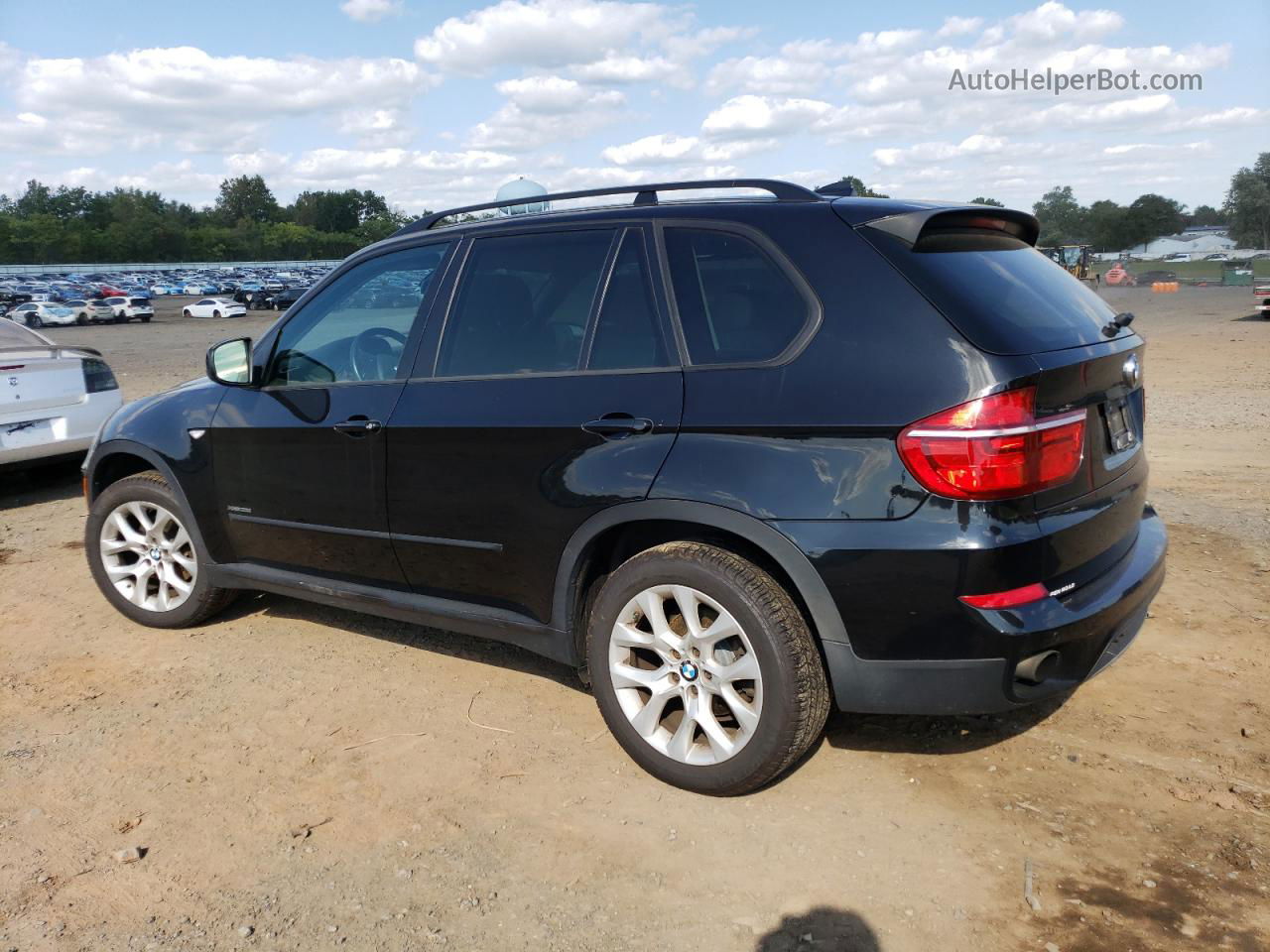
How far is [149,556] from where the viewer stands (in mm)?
4883

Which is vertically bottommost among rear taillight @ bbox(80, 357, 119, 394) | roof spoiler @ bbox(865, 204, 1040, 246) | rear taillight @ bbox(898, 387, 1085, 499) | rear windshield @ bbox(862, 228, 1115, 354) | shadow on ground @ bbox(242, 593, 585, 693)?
shadow on ground @ bbox(242, 593, 585, 693)

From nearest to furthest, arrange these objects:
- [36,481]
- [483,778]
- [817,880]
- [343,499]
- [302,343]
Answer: [817,880], [483,778], [343,499], [302,343], [36,481]

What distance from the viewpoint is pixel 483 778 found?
3.43 metres

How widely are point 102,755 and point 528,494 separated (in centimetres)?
183

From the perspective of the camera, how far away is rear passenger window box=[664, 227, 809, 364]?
10.0 ft

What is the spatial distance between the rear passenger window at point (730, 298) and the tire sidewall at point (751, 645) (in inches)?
26.6

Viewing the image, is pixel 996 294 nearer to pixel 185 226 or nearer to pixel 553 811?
pixel 553 811

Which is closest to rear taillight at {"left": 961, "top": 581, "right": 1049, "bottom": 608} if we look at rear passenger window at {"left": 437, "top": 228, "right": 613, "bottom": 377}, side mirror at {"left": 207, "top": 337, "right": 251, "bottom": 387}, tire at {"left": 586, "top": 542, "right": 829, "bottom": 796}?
tire at {"left": 586, "top": 542, "right": 829, "bottom": 796}

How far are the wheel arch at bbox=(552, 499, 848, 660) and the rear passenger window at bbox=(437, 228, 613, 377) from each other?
1.92 feet

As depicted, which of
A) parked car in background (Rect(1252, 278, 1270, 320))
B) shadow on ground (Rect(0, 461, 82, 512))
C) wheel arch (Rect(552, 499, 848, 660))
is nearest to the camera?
wheel arch (Rect(552, 499, 848, 660))

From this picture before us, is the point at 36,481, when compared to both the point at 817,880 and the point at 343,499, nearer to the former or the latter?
the point at 343,499

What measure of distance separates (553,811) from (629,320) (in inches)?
63.5

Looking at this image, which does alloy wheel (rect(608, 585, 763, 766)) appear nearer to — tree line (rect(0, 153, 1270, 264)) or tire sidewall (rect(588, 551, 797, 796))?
tire sidewall (rect(588, 551, 797, 796))

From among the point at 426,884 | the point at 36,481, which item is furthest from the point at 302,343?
the point at 36,481
